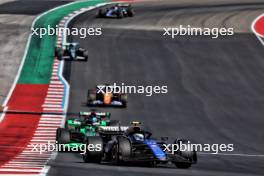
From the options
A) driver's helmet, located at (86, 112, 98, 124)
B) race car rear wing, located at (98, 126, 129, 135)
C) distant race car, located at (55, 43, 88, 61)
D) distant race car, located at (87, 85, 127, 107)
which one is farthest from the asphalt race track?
driver's helmet, located at (86, 112, 98, 124)

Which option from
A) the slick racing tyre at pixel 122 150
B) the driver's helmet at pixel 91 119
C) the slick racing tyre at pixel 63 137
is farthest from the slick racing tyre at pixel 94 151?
the driver's helmet at pixel 91 119

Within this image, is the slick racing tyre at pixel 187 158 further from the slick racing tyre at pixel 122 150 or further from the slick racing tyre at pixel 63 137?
the slick racing tyre at pixel 63 137

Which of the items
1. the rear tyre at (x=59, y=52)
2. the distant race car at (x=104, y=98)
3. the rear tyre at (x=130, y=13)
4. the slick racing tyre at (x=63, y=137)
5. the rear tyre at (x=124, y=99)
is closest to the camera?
the slick racing tyre at (x=63, y=137)

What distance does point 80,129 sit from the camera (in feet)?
99.7

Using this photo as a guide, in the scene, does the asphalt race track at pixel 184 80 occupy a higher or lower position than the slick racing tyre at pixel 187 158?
higher

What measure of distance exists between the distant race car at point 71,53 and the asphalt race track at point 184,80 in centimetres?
55

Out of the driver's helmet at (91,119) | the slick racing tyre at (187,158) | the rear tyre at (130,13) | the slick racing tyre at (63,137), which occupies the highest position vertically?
the rear tyre at (130,13)

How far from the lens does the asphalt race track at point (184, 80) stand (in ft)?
88.2

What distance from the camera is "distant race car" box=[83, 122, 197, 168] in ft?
76.5

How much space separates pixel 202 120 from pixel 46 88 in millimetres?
10902

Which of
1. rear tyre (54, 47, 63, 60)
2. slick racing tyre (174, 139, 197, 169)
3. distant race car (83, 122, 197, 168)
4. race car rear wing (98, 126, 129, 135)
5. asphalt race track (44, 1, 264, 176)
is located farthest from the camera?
rear tyre (54, 47, 63, 60)

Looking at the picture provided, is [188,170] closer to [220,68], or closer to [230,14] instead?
[220,68]

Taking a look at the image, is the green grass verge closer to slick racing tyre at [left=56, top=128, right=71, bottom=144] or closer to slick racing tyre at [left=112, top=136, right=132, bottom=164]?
slick racing tyre at [left=56, top=128, right=71, bottom=144]

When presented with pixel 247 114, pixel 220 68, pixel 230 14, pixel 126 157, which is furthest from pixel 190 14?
pixel 126 157
